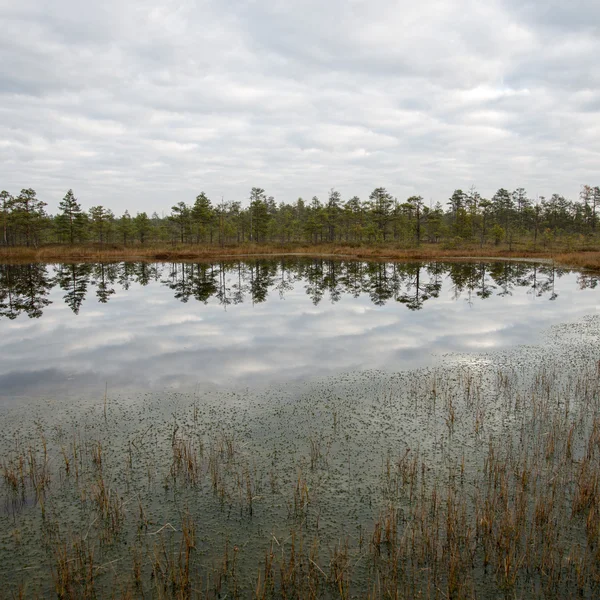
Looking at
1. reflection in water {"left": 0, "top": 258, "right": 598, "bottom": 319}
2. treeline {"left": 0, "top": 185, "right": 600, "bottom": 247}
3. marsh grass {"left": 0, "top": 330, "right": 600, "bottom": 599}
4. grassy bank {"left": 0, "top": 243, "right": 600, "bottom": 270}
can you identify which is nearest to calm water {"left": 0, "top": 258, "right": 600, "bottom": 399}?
reflection in water {"left": 0, "top": 258, "right": 598, "bottom": 319}

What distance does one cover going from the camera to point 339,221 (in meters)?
111

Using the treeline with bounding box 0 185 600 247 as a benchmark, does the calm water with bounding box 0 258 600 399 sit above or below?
below

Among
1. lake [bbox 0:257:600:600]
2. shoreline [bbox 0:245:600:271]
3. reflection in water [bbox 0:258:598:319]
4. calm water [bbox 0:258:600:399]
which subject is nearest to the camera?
lake [bbox 0:257:600:600]

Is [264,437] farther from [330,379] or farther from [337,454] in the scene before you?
[330,379]

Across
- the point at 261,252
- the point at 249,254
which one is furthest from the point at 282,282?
the point at 261,252

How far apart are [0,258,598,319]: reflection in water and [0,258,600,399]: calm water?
181 mm

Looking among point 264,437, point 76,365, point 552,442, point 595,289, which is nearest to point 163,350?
point 76,365

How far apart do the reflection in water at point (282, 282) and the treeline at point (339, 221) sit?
31.1m

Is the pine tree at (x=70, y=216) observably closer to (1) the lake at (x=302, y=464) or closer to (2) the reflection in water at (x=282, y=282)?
(2) the reflection in water at (x=282, y=282)

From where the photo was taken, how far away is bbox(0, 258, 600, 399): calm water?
16.4m

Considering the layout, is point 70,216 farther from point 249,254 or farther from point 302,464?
point 302,464

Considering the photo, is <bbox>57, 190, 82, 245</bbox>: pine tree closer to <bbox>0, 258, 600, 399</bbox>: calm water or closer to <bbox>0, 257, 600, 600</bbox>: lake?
<bbox>0, 258, 600, 399</bbox>: calm water

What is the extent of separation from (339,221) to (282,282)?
70.0m

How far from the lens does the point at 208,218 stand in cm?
9100
